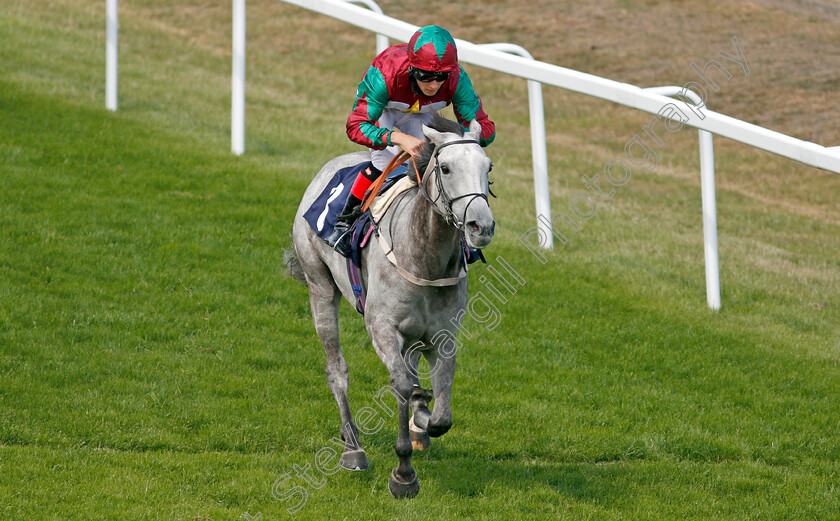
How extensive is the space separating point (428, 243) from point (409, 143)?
1.90 ft

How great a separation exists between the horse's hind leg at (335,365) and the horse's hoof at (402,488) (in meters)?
0.46

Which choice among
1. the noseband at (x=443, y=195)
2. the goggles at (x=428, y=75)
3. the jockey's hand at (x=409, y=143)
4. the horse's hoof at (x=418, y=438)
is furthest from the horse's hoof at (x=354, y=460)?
the goggles at (x=428, y=75)

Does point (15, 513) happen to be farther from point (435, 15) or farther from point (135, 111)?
point (435, 15)

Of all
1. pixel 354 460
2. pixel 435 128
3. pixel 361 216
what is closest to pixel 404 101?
pixel 435 128

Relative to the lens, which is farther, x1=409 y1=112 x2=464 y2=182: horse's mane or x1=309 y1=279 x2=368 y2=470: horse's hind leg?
x1=309 y1=279 x2=368 y2=470: horse's hind leg

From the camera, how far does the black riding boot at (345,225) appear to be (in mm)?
6211

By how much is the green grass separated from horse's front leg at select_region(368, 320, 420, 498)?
14cm

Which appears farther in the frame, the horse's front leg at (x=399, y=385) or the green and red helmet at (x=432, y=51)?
the horse's front leg at (x=399, y=385)

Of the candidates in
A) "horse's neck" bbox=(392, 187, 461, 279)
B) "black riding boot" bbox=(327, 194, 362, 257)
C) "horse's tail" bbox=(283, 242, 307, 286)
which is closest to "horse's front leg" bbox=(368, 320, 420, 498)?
"horse's neck" bbox=(392, 187, 461, 279)

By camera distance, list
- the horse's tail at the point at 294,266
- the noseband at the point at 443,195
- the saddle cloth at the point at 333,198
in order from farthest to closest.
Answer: the horse's tail at the point at 294,266 < the saddle cloth at the point at 333,198 < the noseband at the point at 443,195

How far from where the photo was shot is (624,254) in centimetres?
1090

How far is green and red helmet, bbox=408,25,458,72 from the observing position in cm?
546

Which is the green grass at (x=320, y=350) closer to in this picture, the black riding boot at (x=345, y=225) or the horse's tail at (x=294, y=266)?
the horse's tail at (x=294, y=266)

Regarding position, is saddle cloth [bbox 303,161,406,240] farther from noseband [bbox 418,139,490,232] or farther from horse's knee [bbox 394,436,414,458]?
horse's knee [bbox 394,436,414,458]
